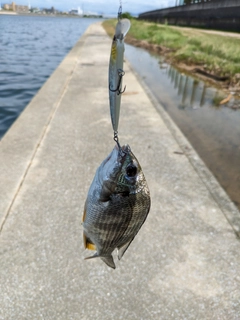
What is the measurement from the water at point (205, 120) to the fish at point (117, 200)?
3505 millimetres

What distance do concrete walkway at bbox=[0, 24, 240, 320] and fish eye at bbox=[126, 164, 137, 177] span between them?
1.85 meters

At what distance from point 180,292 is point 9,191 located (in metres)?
2.66

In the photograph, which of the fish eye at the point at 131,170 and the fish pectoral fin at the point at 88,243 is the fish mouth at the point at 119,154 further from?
the fish pectoral fin at the point at 88,243

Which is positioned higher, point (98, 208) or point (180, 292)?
point (98, 208)

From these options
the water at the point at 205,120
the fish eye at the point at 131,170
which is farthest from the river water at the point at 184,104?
the fish eye at the point at 131,170

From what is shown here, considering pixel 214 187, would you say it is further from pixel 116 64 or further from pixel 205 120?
pixel 205 120

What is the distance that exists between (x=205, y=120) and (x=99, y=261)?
6251 mm

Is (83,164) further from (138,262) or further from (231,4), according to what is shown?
(231,4)

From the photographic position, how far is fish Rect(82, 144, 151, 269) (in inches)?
50.9

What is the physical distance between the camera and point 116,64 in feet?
3.67

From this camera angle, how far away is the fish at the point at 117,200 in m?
1.29

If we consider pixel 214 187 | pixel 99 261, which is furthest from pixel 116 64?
pixel 214 187

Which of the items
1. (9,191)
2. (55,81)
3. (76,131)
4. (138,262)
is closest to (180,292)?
(138,262)

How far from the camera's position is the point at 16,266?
3.01 m
